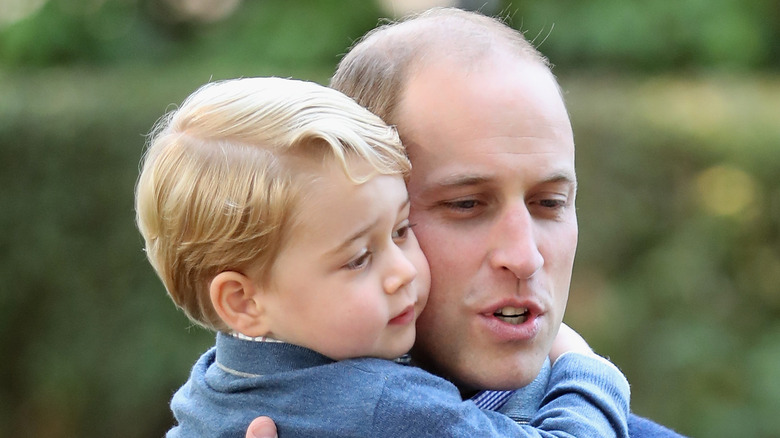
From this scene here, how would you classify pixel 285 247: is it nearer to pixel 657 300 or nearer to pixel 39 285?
pixel 657 300

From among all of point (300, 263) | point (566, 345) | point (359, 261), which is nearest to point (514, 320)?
point (566, 345)

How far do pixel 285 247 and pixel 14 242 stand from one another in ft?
16.2

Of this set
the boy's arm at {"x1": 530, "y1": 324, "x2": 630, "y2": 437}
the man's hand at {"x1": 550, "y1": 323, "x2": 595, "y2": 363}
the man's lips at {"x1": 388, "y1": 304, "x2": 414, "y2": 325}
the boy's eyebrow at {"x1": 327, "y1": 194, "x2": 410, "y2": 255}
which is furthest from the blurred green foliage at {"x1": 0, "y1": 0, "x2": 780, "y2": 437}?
the boy's eyebrow at {"x1": 327, "y1": 194, "x2": 410, "y2": 255}

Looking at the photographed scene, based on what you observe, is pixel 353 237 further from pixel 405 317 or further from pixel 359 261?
pixel 405 317

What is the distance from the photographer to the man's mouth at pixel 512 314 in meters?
2.40

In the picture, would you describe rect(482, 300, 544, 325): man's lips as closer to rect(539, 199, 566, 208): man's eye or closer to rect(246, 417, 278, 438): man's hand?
rect(539, 199, 566, 208): man's eye

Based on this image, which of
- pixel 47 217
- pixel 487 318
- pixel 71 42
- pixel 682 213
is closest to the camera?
pixel 487 318

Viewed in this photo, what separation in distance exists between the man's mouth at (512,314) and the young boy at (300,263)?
23 centimetres

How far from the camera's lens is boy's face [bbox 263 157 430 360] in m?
2.10

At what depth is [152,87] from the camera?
6.62 metres

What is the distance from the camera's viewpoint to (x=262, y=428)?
6.91 feet

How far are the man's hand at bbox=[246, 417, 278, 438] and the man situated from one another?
0.50 m

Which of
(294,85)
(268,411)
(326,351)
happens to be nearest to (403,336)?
(326,351)

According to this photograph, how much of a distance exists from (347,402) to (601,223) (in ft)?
12.8
